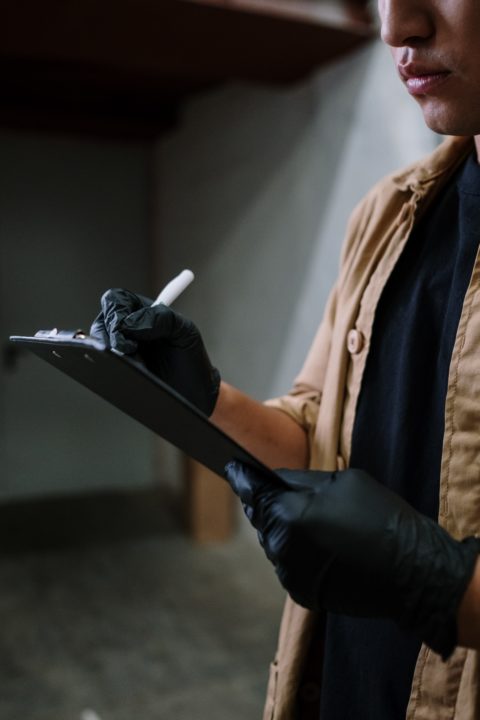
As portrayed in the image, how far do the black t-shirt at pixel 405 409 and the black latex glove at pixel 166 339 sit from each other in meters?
0.23

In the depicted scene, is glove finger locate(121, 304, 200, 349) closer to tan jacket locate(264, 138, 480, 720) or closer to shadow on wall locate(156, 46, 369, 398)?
tan jacket locate(264, 138, 480, 720)

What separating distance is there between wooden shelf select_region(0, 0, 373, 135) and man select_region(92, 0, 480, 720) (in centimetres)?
144

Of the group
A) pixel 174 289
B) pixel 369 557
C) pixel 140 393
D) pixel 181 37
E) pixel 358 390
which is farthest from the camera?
pixel 181 37

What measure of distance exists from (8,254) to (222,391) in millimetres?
3264

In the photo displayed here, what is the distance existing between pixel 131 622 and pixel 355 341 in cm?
193

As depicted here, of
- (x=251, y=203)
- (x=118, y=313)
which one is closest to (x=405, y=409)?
(x=118, y=313)

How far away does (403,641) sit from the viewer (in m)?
0.78

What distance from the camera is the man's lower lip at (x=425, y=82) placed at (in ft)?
2.23

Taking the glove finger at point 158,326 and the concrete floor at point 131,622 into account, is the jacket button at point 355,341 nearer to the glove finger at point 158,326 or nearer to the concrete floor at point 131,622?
the glove finger at point 158,326

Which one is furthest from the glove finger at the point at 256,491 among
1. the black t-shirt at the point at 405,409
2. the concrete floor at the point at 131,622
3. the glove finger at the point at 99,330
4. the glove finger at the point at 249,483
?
the concrete floor at the point at 131,622

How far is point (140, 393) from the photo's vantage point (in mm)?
720

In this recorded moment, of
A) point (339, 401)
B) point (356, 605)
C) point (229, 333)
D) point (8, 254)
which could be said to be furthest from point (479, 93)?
point (8, 254)

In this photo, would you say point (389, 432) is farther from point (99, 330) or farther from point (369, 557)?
point (99, 330)

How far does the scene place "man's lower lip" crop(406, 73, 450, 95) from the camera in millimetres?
680
